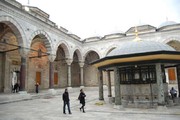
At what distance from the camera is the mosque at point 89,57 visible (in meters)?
7.42

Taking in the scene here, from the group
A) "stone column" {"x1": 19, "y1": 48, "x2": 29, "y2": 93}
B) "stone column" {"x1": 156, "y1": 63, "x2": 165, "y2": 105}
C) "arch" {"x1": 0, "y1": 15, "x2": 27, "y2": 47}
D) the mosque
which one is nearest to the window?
the mosque

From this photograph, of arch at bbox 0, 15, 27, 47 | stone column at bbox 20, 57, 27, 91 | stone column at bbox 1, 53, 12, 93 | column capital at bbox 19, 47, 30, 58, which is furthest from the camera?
stone column at bbox 1, 53, 12, 93

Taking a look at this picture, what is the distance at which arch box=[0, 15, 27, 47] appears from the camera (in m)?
10.8

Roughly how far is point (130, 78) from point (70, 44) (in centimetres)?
1193

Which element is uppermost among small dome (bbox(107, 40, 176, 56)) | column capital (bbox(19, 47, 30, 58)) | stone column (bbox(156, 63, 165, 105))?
column capital (bbox(19, 47, 30, 58))

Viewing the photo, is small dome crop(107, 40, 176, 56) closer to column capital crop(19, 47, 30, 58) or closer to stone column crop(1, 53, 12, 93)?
column capital crop(19, 47, 30, 58)

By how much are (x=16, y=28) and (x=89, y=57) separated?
14833mm

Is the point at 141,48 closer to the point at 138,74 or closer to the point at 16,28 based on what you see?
the point at 138,74

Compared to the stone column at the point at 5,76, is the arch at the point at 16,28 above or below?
above

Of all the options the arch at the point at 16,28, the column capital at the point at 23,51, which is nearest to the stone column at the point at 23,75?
the column capital at the point at 23,51

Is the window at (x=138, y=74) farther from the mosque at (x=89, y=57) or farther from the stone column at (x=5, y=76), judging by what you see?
the stone column at (x=5, y=76)

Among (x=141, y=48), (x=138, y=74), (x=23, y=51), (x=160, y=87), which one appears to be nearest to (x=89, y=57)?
(x=23, y=51)

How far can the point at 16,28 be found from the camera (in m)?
11.5

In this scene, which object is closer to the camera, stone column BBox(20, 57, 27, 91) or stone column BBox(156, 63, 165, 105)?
stone column BBox(156, 63, 165, 105)
